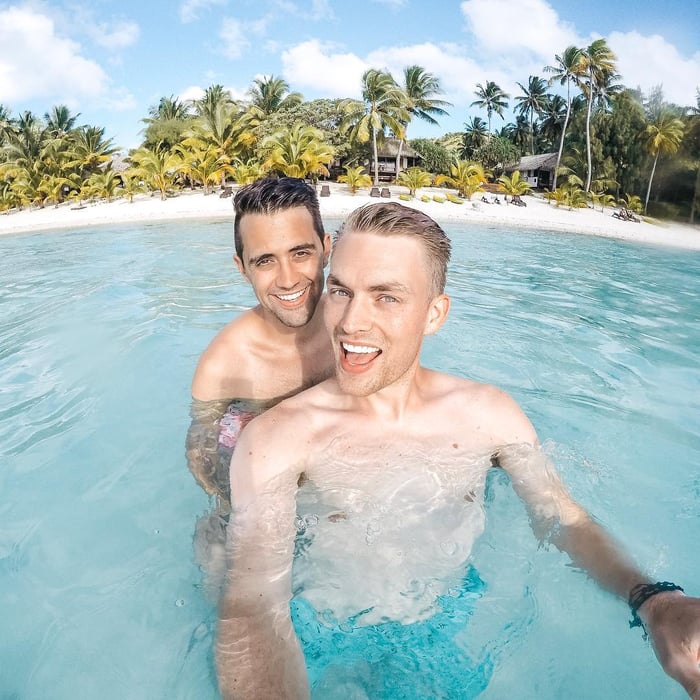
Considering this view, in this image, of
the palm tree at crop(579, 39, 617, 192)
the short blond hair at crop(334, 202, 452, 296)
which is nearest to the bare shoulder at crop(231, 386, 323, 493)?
the short blond hair at crop(334, 202, 452, 296)

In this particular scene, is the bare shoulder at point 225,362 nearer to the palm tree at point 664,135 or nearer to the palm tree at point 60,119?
the palm tree at point 664,135

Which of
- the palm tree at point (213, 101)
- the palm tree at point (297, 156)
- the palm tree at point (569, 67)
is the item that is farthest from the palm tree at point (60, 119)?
the palm tree at point (569, 67)

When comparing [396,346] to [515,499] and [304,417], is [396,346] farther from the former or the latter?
[515,499]

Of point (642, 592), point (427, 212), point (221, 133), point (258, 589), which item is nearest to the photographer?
point (642, 592)

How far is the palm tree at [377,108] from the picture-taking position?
96.9 ft

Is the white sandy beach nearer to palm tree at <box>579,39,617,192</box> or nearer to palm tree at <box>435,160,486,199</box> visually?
palm tree at <box>435,160,486,199</box>

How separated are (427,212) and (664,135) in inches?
582

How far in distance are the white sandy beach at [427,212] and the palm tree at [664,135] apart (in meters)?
4.21

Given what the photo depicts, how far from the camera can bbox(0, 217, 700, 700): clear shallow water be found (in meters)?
1.97

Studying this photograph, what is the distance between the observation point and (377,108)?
30.7 meters

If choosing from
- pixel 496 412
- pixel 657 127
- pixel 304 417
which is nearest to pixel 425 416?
pixel 496 412

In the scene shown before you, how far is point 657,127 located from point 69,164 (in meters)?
34.8

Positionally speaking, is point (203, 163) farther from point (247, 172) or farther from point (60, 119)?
point (60, 119)

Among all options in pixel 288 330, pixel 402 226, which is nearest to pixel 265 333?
pixel 288 330
